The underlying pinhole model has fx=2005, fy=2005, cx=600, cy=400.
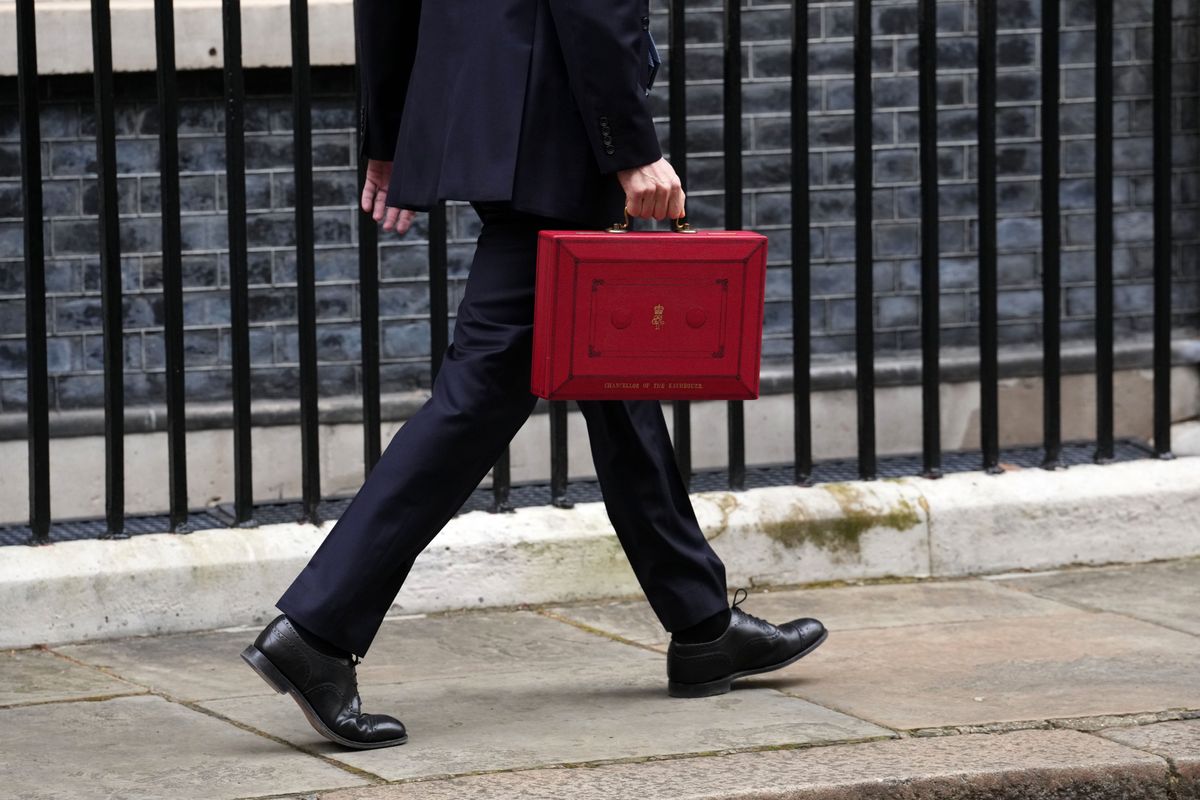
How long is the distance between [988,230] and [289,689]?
2427 mm

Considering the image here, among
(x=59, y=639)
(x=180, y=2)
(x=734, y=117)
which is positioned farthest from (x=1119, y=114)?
(x=59, y=639)

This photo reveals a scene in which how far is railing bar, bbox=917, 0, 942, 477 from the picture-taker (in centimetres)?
497

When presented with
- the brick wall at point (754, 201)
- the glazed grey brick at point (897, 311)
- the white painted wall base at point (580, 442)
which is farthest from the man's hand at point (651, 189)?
the glazed grey brick at point (897, 311)

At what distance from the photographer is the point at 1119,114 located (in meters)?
6.26

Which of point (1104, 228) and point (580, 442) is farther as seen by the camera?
point (580, 442)

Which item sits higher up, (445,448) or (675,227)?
(675,227)

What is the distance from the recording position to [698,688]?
385 centimetres

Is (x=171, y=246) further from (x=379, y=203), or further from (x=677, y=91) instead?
(x=677, y=91)

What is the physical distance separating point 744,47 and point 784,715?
2810 mm

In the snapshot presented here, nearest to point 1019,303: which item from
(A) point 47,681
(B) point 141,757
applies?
(A) point 47,681

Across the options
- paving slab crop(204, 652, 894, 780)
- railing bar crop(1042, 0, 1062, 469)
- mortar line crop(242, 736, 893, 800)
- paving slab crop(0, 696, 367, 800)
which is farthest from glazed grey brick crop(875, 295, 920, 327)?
paving slab crop(0, 696, 367, 800)

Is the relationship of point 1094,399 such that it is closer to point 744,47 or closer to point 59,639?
point 744,47

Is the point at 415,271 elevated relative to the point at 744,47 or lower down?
lower down

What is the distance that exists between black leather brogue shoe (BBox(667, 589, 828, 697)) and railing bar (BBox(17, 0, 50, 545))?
4.87ft
